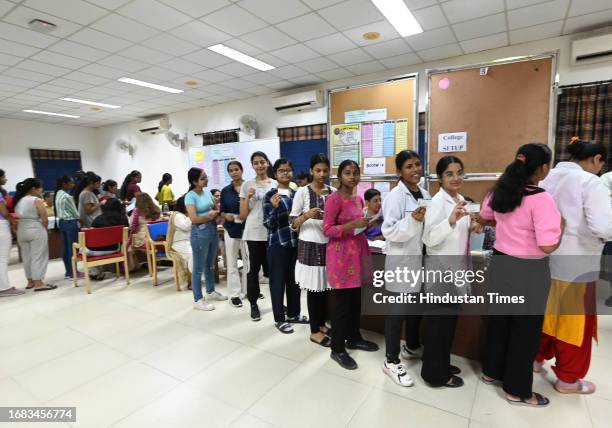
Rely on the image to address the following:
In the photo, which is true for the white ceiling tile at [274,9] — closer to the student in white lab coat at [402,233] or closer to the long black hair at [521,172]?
the student in white lab coat at [402,233]

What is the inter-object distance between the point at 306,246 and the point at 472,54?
14.0 ft

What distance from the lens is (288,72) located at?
17.1 ft

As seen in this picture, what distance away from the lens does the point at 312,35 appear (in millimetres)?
3859

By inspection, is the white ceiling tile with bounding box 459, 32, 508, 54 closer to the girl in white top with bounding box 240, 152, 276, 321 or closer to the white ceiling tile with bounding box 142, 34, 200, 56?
the girl in white top with bounding box 240, 152, 276, 321

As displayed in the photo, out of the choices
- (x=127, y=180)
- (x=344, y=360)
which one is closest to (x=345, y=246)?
(x=344, y=360)

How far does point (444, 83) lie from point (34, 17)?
13.8 ft

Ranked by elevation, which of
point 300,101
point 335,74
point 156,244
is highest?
point 335,74

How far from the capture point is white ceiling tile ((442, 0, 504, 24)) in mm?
3197

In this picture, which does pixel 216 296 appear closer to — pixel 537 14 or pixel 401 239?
pixel 401 239

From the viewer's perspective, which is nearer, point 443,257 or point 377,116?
point 443,257

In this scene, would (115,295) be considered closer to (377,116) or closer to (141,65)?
(141,65)

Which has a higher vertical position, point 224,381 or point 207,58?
point 207,58

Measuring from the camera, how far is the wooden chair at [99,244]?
3820 millimetres

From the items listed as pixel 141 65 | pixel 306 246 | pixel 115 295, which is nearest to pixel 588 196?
pixel 306 246
